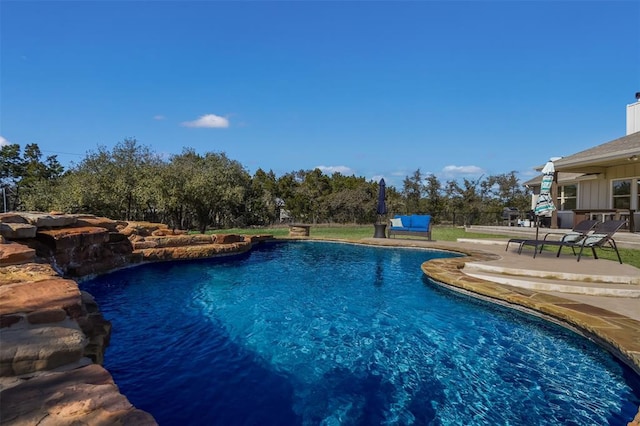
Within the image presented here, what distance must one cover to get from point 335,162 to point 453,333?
26903 millimetres

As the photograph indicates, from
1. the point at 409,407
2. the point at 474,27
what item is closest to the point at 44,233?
the point at 409,407

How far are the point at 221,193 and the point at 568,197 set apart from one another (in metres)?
18.4

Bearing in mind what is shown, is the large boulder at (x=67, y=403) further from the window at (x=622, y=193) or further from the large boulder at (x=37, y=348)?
the window at (x=622, y=193)

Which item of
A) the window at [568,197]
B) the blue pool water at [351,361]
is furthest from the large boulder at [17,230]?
the window at [568,197]

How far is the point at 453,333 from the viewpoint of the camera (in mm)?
4645

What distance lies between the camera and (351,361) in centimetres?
386

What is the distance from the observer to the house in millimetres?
12445

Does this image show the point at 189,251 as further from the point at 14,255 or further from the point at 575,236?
the point at 575,236

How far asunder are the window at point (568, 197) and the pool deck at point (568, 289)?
11771 mm

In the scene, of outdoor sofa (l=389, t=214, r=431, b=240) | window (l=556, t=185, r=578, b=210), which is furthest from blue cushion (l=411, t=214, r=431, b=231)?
window (l=556, t=185, r=578, b=210)

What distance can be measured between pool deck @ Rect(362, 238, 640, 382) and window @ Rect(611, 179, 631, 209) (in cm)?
928

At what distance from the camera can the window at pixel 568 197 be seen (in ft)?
57.3

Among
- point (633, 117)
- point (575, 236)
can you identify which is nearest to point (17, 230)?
point (575, 236)

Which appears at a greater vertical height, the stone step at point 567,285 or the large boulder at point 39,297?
the large boulder at point 39,297
